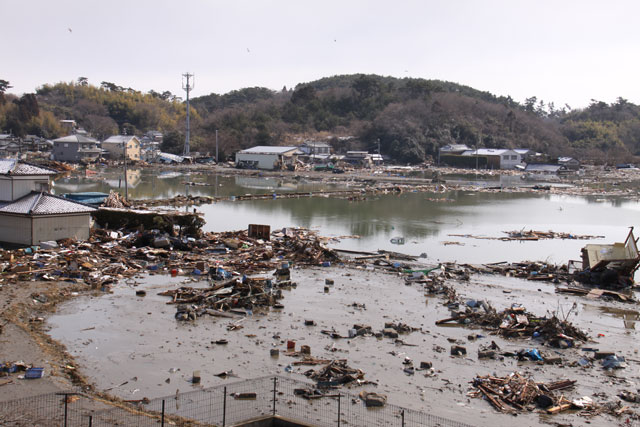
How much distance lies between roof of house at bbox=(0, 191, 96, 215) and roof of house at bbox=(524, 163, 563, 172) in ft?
237


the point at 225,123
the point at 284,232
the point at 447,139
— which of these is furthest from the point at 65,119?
the point at 284,232

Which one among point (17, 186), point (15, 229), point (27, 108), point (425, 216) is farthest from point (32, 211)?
point (27, 108)

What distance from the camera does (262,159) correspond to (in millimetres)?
75438

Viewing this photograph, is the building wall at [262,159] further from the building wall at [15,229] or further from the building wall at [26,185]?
the building wall at [15,229]

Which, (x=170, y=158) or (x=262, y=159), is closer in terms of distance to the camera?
(x=262, y=159)

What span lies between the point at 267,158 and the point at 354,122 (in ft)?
107

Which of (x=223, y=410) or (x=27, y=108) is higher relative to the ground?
(x=27, y=108)

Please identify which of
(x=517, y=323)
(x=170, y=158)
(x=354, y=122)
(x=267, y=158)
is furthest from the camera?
(x=354, y=122)

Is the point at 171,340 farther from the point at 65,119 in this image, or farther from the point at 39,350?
the point at 65,119

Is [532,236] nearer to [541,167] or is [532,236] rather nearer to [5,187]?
[5,187]

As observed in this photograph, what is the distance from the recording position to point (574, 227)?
32.8 metres

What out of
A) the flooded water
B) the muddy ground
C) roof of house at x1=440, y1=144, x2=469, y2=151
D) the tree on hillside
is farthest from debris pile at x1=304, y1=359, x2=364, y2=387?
the tree on hillside

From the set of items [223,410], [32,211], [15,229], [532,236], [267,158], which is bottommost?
[223,410]

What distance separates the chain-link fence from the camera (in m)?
8.15
